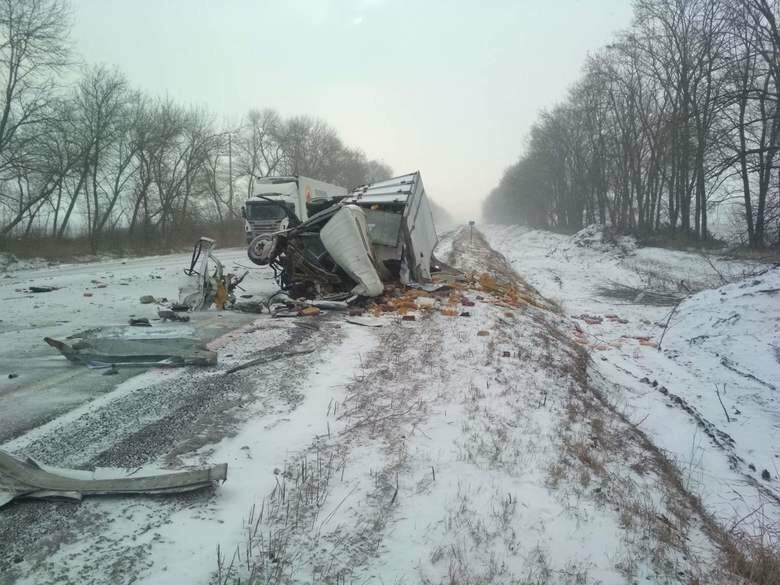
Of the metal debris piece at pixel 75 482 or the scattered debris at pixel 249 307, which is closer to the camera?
the metal debris piece at pixel 75 482

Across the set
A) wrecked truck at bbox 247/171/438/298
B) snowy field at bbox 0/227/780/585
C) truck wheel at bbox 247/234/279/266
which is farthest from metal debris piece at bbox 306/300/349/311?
truck wheel at bbox 247/234/279/266

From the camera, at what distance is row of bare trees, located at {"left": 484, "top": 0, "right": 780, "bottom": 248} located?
46.8 feet

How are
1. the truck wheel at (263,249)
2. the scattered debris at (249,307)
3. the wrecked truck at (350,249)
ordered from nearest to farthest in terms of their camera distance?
1. the scattered debris at (249,307)
2. the wrecked truck at (350,249)
3. the truck wheel at (263,249)

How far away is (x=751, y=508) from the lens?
407 centimetres

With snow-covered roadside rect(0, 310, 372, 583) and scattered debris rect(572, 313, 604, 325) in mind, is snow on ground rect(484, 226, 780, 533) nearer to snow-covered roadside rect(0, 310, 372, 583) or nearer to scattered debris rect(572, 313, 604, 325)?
scattered debris rect(572, 313, 604, 325)

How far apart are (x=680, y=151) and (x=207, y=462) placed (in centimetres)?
1988

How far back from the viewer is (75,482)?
9.43 feet

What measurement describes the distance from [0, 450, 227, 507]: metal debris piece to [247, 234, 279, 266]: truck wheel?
7.41 metres

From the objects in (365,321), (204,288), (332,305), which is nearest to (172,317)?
(204,288)

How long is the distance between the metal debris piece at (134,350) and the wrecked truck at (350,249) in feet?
13.7

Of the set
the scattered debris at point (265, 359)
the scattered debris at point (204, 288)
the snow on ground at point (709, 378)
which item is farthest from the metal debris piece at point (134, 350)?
the snow on ground at point (709, 378)

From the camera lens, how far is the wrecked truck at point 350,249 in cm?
949

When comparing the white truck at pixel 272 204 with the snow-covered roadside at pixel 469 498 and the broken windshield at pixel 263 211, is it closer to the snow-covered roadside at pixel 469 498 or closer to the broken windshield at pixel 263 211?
Result: the broken windshield at pixel 263 211

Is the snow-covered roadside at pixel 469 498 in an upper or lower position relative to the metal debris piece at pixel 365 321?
lower
